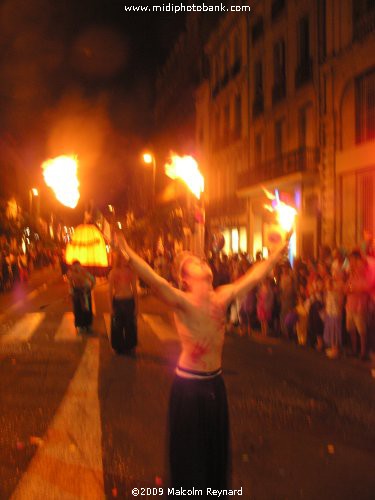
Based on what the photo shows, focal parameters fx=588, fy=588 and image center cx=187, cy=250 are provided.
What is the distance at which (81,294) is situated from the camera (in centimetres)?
1248

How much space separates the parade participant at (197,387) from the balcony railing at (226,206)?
25.5 m

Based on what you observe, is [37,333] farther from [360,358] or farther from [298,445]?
[298,445]

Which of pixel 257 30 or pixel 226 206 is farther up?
pixel 257 30

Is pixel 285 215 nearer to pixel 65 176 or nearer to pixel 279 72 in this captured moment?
pixel 65 176

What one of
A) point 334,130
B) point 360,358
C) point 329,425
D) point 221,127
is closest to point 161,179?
point 221,127

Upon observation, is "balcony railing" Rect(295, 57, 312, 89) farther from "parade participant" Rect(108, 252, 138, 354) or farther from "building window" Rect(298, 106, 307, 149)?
"parade participant" Rect(108, 252, 138, 354)

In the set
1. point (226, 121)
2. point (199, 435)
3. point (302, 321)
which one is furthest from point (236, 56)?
point (199, 435)

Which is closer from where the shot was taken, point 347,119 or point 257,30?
point 347,119

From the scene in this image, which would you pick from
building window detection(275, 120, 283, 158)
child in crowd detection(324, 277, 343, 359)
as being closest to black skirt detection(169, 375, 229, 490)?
child in crowd detection(324, 277, 343, 359)

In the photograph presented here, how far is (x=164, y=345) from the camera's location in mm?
11070

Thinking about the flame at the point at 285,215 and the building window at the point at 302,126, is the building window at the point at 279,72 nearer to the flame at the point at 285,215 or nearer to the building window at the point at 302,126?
the building window at the point at 302,126

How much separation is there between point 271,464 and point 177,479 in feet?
5.11

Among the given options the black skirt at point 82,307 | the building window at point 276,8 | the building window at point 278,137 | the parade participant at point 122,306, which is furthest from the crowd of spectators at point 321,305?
the building window at point 276,8

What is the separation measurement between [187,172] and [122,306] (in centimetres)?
295
